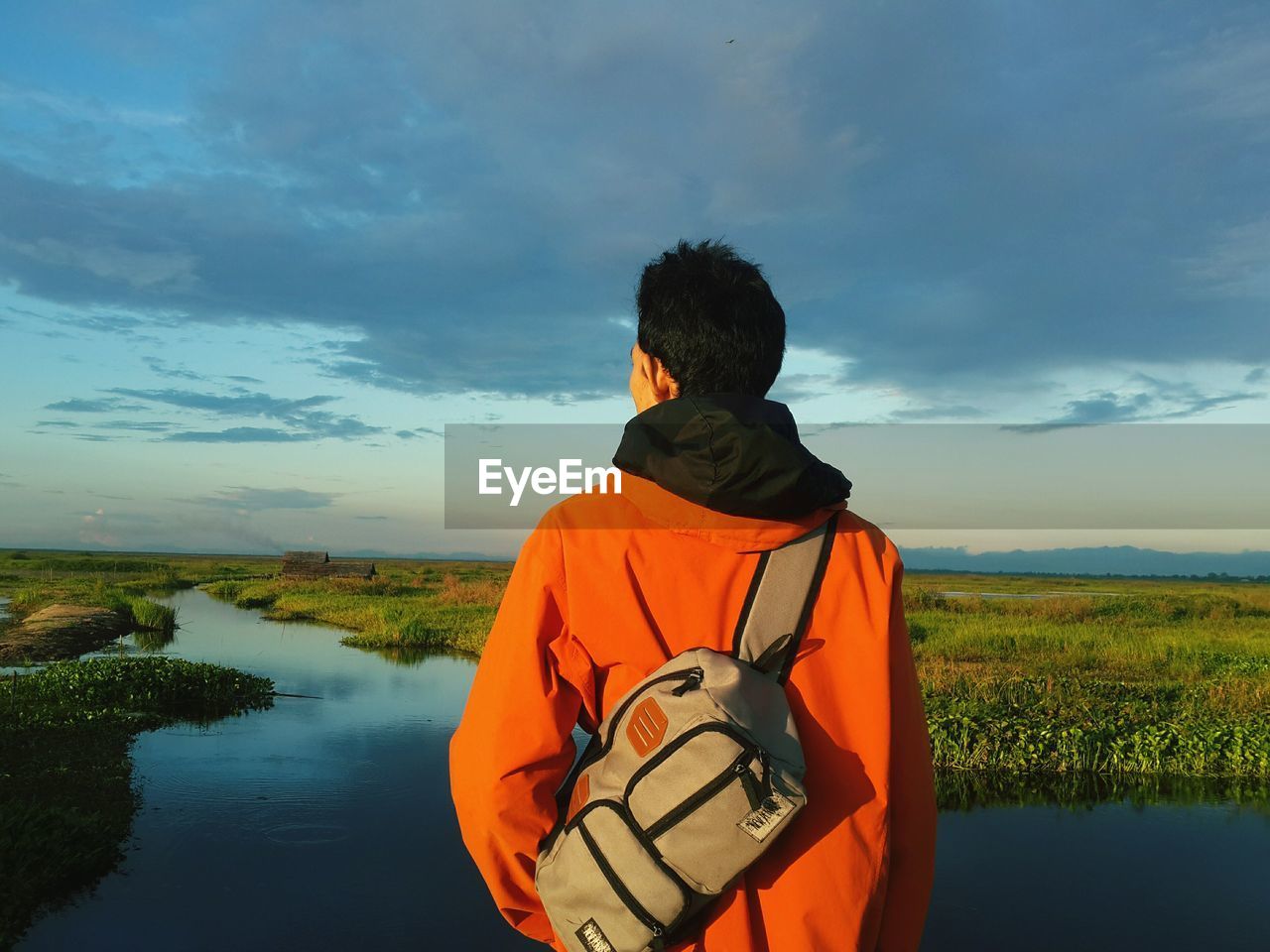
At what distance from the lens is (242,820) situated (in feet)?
27.5

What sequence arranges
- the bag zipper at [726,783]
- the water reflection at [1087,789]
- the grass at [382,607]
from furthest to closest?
the grass at [382,607]
the water reflection at [1087,789]
the bag zipper at [726,783]

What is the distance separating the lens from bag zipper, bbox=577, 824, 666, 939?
1391mm

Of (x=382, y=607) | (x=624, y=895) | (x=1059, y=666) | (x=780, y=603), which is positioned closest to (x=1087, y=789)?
(x=1059, y=666)

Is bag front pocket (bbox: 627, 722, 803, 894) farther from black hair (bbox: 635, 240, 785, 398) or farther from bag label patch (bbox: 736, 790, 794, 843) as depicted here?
black hair (bbox: 635, 240, 785, 398)

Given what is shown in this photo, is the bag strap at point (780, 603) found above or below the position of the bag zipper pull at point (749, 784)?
above

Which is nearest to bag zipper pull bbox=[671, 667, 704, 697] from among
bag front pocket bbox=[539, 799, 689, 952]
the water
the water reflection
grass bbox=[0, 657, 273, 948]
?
bag front pocket bbox=[539, 799, 689, 952]

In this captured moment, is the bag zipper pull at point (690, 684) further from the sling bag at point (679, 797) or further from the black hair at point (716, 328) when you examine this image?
the black hair at point (716, 328)

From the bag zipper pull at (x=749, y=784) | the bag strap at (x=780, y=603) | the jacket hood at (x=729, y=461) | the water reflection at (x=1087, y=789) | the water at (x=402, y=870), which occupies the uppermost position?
the jacket hood at (x=729, y=461)

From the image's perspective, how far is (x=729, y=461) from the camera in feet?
4.91

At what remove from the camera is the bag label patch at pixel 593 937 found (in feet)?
4.74

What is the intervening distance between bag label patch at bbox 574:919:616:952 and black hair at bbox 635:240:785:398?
94 centimetres

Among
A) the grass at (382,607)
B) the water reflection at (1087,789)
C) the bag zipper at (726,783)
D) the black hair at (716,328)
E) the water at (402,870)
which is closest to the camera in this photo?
the bag zipper at (726,783)

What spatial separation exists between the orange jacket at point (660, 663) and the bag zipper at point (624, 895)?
125mm

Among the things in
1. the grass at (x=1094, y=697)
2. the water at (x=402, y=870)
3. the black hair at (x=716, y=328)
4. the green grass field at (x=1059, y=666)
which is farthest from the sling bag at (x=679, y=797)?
the green grass field at (x=1059, y=666)
